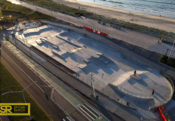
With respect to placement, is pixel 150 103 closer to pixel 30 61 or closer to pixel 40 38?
pixel 30 61

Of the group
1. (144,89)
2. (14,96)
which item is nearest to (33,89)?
(14,96)

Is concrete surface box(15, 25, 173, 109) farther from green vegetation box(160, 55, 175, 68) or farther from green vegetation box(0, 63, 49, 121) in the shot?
green vegetation box(0, 63, 49, 121)

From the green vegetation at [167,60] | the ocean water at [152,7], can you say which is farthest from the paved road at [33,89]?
the ocean water at [152,7]

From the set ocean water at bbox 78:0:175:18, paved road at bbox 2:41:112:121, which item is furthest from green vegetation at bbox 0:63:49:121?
ocean water at bbox 78:0:175:18

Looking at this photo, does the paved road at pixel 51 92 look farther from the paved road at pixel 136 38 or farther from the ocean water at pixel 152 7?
the ocean water at pixel 152 7

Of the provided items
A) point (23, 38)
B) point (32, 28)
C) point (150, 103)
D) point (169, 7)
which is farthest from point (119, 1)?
point (150, 103)

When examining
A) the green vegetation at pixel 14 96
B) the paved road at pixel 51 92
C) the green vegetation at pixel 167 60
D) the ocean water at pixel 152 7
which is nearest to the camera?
the green vegetation at pixel 14 96
